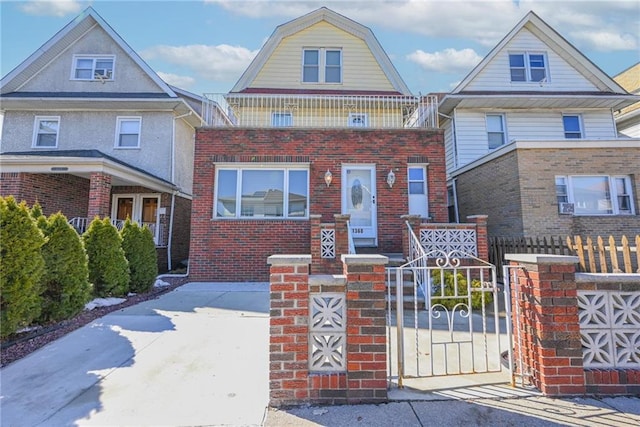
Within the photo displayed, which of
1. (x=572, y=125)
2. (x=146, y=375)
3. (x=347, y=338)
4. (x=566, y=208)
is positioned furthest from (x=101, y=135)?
(x=572, y=125)

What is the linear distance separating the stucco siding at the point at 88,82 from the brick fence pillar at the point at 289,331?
41.4ft

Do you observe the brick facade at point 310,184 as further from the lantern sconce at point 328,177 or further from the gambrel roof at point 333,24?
the gambrel roof at point 333,24

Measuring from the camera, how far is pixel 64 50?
1239cm

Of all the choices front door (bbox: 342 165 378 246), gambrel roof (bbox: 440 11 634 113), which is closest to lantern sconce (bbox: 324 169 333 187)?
front door (bbox: 342 165 378 246)

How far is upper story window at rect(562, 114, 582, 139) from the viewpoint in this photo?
12.0 metres

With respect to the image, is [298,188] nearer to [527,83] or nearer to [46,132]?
[527,83]

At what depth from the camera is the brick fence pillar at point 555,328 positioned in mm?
2566

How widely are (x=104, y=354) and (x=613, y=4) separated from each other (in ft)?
53.0

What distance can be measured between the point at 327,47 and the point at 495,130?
7.76m

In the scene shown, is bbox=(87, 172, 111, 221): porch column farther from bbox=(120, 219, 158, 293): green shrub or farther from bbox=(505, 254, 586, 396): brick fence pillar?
bbox=(505, 254, 586, 396): brick fence pillar

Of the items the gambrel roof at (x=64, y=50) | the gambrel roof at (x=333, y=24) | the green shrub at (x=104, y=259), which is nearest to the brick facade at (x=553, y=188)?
the gambrel roof at (x=333, y=24)

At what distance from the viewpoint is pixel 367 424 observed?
7.20ft

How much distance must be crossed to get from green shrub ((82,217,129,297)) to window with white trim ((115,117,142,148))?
6923 mm

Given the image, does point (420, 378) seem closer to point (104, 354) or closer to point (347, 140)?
point (104, 354)
